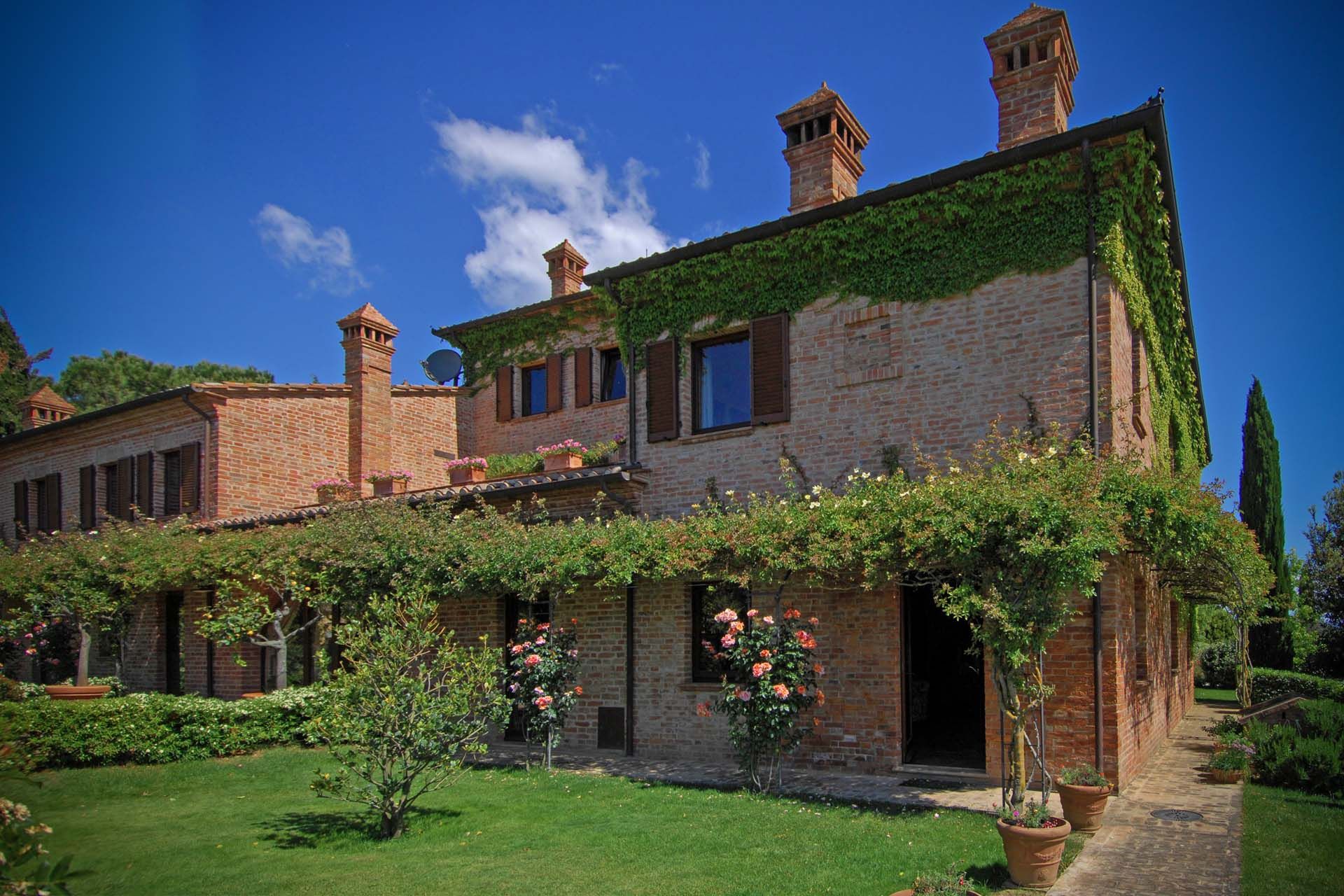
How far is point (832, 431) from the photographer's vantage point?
1157 centimetres

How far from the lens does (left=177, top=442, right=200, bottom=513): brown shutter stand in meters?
18.4

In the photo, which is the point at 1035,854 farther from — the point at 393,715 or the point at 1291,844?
the point at 393,715

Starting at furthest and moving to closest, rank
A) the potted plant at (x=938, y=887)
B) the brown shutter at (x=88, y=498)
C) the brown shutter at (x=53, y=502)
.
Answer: the brown shutter at (x=53, y=502) < the brown shutter at (x=88, y=498) < the potted plant at (x=938, y=887)

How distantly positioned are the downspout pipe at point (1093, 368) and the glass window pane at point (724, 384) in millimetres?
4689

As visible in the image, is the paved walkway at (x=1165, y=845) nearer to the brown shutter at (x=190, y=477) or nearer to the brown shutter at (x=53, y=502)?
the brown shutter at (x=190, y=477)

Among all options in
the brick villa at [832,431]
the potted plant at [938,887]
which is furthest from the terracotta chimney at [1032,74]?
the potted plant at [938,887]

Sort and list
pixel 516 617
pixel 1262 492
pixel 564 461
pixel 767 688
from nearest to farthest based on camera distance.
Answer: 1. pixel 767 688
2. pixel 516 617
3. pixel 564 461
4. pixel 1262 492

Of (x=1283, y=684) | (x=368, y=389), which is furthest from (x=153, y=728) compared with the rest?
(x=1283, y=684)

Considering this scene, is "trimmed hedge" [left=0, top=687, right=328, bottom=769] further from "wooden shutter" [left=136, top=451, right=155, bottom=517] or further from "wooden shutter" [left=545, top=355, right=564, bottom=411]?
"wooden shutter" [left=136, top=451, right=155, bottom=517]

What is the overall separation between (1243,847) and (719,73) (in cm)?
1052

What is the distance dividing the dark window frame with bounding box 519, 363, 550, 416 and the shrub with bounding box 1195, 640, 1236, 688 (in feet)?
64.3

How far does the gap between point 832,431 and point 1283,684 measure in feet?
40.8

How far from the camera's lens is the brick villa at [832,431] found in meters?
9.89

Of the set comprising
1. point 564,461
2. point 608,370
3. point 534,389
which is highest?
point 608,370
